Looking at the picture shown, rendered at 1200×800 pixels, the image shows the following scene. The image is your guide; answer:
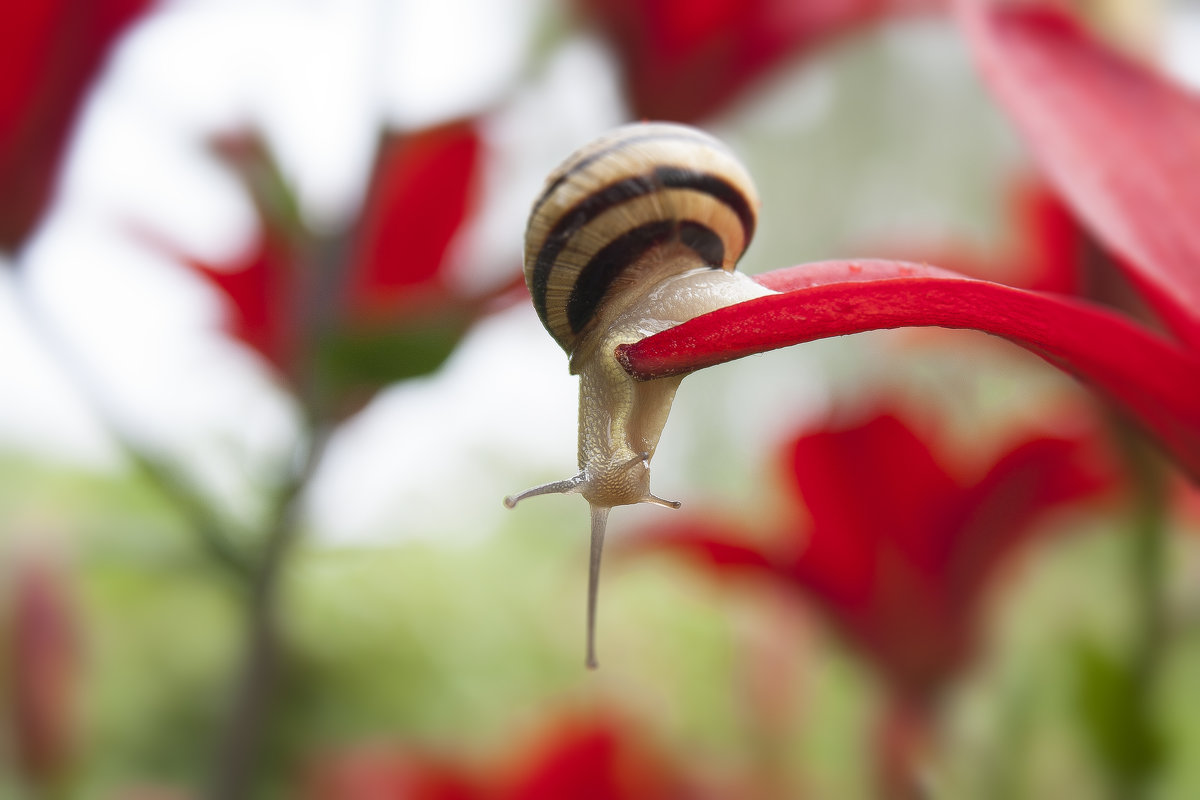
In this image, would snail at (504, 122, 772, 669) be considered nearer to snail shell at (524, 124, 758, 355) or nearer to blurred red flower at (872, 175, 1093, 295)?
snail shell at (524, 124, 758, 355)

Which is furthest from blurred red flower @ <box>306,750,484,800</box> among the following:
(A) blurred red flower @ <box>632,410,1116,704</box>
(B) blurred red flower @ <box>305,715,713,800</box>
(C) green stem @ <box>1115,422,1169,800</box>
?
(C) green stem @ <box>1115,422,1169,800</box>

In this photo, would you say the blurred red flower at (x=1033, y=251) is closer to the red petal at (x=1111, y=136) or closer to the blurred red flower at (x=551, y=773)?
the red petal at (x=1111, y=136)

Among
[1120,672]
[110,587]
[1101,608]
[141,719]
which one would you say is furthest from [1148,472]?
[110,587]

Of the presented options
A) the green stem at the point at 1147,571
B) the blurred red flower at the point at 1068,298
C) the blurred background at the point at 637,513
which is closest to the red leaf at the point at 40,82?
the blurred background at the point at 637,513

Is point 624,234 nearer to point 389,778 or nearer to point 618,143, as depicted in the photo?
point 618,143

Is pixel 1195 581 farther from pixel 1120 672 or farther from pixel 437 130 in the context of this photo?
pixel 437 130

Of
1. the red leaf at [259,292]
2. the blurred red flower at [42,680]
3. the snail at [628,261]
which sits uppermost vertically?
the snail at [628,261]

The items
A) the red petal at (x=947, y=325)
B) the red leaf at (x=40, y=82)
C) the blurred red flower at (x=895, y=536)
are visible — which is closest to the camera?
the red petal at (x=947, y=325)
